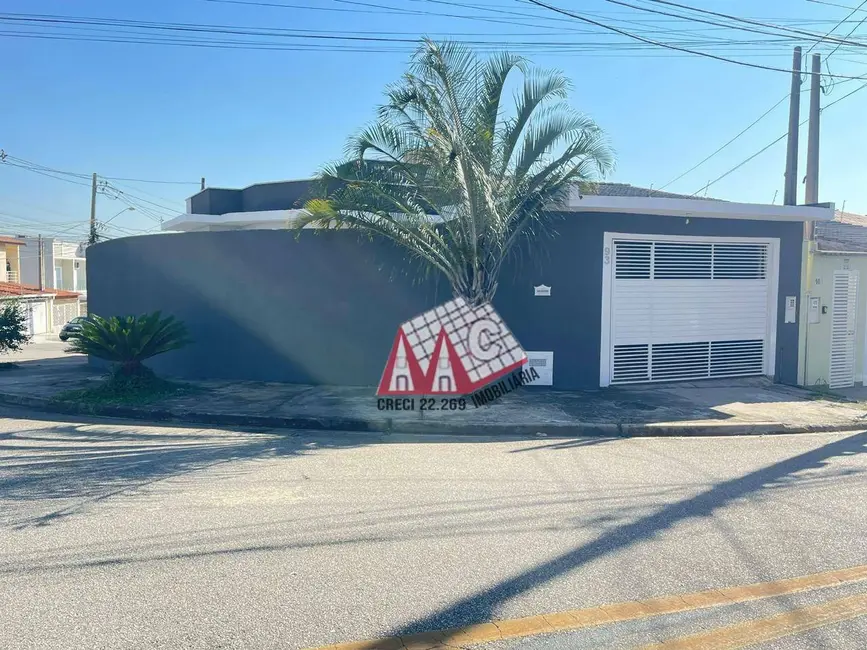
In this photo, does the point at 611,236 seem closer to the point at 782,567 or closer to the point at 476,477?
the point at 476,477

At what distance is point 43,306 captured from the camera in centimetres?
3469

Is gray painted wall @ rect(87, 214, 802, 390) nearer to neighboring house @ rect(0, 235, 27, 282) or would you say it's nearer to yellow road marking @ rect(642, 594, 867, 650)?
yellow road marking @ rect(642, 594, 867, 650)

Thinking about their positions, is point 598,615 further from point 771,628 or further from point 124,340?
point 124,340

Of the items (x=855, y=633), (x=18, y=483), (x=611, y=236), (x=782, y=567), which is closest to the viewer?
(x=855, y=633)

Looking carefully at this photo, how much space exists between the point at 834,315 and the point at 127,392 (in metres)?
13.7

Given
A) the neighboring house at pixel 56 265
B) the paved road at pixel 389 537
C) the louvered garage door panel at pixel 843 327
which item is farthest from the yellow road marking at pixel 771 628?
the neighboring house at pixel 56 265

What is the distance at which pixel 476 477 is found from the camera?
235 inches

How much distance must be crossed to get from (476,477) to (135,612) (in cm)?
340

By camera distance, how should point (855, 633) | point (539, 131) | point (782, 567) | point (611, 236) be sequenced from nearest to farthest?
point (855, 633)
point (782, 567)
point (539, 131)
point (611, 236)

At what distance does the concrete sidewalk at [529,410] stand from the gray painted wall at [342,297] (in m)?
0.59

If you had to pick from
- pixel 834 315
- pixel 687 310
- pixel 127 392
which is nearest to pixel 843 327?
pixel 834 315

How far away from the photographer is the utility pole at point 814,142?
1455cm

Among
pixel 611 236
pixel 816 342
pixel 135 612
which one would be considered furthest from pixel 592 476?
pixel 816 342

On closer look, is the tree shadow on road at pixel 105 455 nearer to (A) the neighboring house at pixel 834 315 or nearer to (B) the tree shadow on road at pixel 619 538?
(B) the tree shadow on road at pixel 619 538
